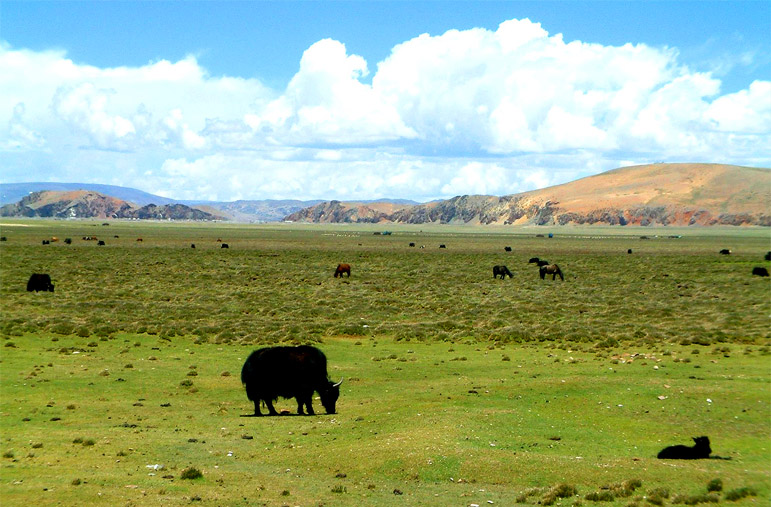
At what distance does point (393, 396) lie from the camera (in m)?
20.5

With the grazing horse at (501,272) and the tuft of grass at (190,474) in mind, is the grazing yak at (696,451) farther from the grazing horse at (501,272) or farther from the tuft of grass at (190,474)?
the grazing horse at (501,272)

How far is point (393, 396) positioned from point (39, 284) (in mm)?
32507

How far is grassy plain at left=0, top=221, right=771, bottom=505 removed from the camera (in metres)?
12.6

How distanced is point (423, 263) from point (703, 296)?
34.3 metres

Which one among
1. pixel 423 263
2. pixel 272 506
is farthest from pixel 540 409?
pixel 423 263

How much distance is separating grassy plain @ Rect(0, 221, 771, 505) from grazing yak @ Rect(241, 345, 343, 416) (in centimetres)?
72

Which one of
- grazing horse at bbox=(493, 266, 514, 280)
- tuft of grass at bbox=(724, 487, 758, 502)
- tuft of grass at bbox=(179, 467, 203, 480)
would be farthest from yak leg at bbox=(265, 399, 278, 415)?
grazing horse at bbox=(493, 266, 514, 280)

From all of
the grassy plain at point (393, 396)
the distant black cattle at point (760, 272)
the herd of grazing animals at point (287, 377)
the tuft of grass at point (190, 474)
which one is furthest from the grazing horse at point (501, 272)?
the tuft of grass at point (190, 474)

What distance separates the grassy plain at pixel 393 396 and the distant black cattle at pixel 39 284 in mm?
1271

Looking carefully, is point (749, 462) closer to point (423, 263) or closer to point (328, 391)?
point (328, 391)

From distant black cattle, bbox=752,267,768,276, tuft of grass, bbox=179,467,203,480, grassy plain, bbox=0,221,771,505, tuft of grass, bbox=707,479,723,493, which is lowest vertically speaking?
grassy plain, bbox=0,221,771,505

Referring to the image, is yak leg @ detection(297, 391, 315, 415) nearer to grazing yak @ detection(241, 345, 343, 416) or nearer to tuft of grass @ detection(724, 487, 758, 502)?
grazing yak @ detection(241, 345, 343, 416)

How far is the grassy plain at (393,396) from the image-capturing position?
12.6m

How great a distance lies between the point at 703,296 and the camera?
4675cm
